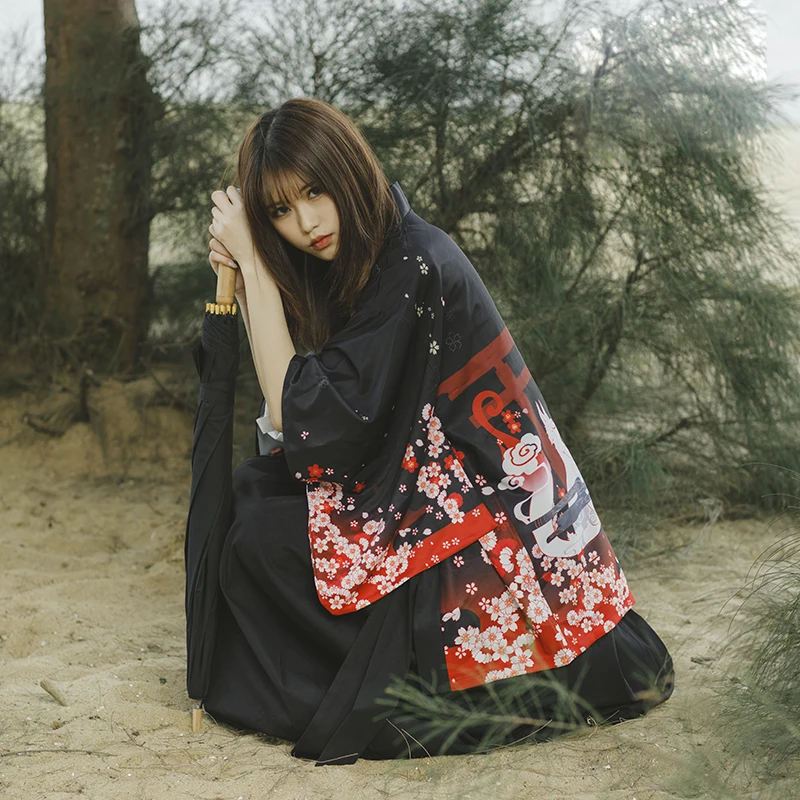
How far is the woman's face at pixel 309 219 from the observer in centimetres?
207

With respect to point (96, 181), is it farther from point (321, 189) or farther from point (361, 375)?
point (361, 375)

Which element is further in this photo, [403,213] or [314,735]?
[403,213]

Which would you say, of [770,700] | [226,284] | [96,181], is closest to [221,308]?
[226,284]

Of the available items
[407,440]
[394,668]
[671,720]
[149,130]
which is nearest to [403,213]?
[407,440]

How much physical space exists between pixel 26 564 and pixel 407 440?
170cm

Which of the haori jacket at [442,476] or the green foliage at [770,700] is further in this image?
the haori jacket at [442,476]

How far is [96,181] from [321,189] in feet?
8.54

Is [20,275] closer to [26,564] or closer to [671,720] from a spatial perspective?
[26,564]

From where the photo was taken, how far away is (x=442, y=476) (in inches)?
80.8

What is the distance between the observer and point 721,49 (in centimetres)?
356

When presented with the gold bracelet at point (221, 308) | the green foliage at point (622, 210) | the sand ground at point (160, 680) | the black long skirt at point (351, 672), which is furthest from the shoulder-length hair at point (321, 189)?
the green foliage at point (622, 210)

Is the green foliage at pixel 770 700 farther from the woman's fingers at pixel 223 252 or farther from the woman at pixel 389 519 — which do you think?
the woman's fingers at pixel 223 252

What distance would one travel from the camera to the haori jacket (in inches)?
78.7

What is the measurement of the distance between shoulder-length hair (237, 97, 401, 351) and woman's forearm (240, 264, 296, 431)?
39 millimetres
